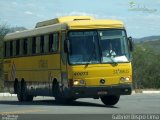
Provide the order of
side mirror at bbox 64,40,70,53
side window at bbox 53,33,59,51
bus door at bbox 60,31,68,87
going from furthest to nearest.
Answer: side window at bbox 53,33,59,51
bus door at bbox 60,31,68,87
side mirror at bbox 64,40,70,53

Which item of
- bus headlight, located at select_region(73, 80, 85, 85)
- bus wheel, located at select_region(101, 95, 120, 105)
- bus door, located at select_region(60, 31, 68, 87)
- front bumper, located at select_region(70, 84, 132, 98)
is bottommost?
bus wheel, located at select_region(101, 95, 120, 105)

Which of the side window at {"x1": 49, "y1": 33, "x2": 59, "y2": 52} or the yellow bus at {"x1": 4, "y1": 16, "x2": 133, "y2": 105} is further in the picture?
the side window at {"x1": 49, "y1": 33, "x2": 59, "y2": 52}

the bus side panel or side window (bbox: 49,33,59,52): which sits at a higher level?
side window (bbox: 49,33,59,52)

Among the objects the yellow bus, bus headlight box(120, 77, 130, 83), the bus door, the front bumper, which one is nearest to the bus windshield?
the yellow bus

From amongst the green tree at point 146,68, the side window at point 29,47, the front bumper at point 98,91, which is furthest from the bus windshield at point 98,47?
the green tree at point 146,68

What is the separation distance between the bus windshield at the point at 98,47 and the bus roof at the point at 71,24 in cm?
24

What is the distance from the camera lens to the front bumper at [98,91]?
1006 inches

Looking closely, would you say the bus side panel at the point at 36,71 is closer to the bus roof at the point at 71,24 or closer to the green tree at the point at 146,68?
the bus roof at the point at 71,24

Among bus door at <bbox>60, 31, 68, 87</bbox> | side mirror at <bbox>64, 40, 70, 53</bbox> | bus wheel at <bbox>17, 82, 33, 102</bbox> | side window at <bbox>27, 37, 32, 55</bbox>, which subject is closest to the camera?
side mirror at <bbox>64, 40, 70, 53</bbox>

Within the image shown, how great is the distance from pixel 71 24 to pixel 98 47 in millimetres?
1467

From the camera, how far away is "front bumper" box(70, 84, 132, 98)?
25.5 m

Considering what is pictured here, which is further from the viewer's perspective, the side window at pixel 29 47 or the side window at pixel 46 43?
the side window at pixel 29 47

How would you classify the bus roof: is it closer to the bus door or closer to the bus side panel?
the bus door

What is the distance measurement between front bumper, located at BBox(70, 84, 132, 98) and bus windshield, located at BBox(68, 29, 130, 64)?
1.02 meters
